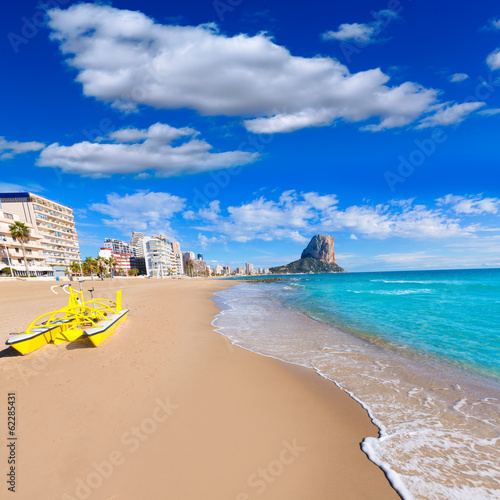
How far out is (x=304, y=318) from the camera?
18.4 metres

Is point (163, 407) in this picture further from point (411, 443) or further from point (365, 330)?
point (365, 330)

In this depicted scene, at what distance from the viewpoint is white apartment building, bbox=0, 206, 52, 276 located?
57.6 metres

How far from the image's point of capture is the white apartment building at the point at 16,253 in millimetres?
57562

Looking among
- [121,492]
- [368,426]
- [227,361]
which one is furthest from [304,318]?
[121,492]

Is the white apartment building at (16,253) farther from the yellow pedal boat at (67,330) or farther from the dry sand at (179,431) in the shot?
the dry sand at (179,431)

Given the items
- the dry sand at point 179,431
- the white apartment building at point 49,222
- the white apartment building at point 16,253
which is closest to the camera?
the dry sand at point 179,431

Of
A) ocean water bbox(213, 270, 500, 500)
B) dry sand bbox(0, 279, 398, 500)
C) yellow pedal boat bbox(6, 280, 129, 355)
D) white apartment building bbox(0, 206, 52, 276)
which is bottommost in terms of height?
ocean water bbox(213, 270, 500, 500)

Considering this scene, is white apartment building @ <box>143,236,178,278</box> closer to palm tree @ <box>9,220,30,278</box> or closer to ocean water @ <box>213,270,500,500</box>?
Answer: palm tree @ <box>9,220,30,278</box>

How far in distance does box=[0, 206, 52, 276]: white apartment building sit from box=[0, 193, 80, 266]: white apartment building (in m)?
2.89

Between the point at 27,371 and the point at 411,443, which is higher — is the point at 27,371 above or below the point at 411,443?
above

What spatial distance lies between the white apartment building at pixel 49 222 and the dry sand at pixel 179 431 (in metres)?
82.6

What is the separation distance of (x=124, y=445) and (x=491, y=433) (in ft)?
23.5

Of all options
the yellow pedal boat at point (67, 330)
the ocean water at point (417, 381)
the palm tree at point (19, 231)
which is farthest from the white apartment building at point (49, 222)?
the ocean water at point (417, 381)

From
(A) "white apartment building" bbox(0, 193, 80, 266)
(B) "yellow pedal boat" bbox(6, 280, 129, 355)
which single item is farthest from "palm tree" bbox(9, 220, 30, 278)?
(B) "yellow pedal boat" bbox(6, 280, 129, 355)
